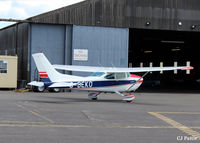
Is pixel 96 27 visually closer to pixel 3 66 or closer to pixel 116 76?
pixel 3 66

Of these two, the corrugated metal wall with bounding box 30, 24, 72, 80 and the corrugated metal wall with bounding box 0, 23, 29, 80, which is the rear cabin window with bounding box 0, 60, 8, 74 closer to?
the corrugated metal wall with bounding box 0, 23, 29, 80

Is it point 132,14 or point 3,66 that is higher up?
point 132,14

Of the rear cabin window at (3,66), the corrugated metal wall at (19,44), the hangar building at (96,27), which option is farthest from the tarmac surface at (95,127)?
the corrugated metal wall at (19,44)

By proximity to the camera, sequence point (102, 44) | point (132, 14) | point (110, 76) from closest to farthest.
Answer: point (110, 76), point (102, 44), point (132, 14)

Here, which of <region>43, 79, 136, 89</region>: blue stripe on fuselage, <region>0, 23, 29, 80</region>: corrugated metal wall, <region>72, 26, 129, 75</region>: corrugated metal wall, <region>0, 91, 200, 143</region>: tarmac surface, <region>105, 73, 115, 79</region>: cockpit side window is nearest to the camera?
<region>0, 91, 200, 143</region>: tarmac surface

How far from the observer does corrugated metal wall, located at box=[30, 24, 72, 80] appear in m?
28.1

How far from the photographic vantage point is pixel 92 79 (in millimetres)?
18312

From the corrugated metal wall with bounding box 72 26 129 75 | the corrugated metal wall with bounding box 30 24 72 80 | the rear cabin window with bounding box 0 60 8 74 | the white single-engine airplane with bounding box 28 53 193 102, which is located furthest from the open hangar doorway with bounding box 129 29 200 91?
the white single-engine airplane with bounding box 28 53 193 102

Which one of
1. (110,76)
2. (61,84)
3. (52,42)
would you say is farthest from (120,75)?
(52,42)

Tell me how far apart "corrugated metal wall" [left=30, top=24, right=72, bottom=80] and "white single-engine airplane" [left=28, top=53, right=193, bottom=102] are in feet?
31.6

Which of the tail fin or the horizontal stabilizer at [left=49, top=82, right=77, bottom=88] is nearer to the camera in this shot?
the horizontal stabilizer at [left=49, top=82, right=77, bottom=88]

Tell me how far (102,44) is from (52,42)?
4.43 metres

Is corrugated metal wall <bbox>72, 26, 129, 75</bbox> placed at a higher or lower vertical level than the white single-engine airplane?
higher

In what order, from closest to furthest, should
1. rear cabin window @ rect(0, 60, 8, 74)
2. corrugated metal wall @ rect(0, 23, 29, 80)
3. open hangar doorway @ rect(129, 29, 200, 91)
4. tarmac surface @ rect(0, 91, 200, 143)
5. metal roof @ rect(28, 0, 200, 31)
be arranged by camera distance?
tarmac surface @ rect(0, 91, 200, 143)
rear cabin window @ rect(0, 60, 8, 74)
metal roof @ rect(28, 0, 200, 31)
corrugated metal wall @ rect(0, 23, 29, 80)
open hangar doorway @ rect(129, 29, 200, 91)
